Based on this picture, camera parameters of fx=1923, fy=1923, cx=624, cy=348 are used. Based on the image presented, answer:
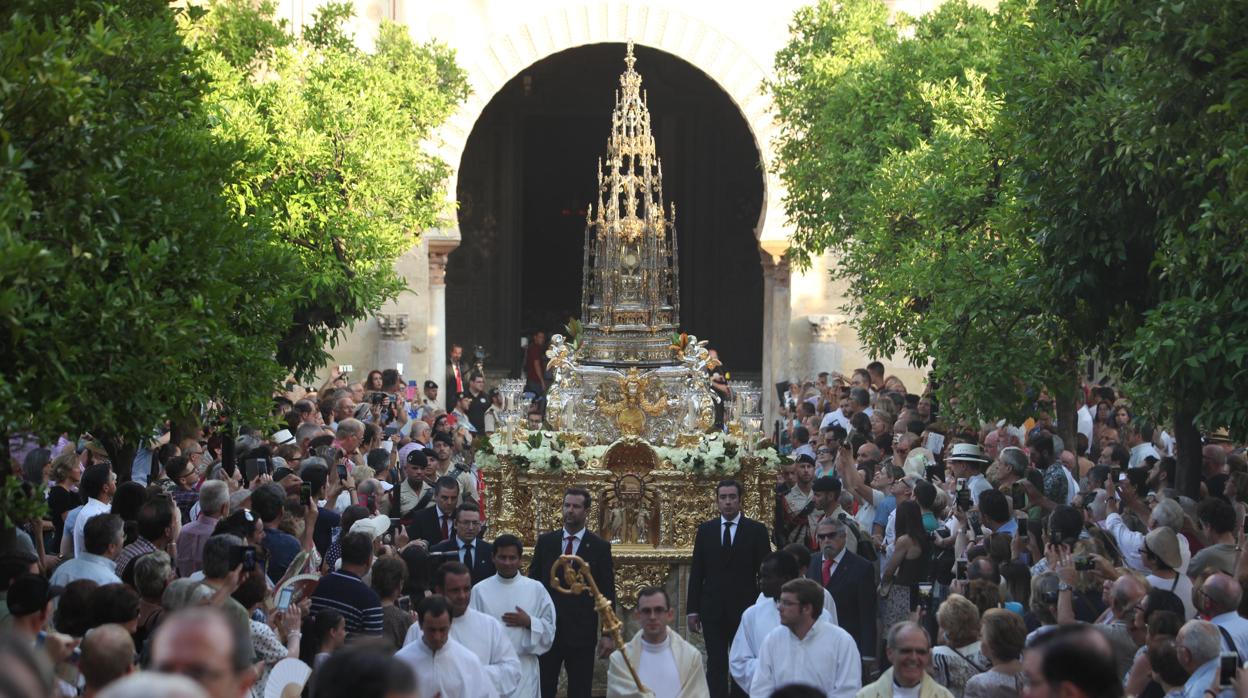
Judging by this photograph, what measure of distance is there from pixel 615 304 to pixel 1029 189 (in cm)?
510

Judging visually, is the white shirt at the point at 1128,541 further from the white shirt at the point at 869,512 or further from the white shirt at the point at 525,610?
the white shirt at the point at 525,610

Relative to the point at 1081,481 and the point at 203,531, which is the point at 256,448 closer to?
the point at 203,531

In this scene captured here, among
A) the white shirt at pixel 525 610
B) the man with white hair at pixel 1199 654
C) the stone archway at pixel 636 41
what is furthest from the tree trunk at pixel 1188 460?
the stone archway at pixel 636 41

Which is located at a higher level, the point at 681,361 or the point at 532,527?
the point at 681,361

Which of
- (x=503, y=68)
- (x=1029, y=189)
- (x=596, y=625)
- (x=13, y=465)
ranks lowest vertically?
(x=596, y=625)

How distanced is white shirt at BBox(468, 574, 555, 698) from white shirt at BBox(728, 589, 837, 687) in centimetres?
118

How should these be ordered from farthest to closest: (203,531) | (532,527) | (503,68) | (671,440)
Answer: (503,68) → (671,440) → (532,527) → (203,531)

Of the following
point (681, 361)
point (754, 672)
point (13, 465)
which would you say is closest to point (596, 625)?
point (754, 672)

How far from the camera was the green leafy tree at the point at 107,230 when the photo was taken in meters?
8.87

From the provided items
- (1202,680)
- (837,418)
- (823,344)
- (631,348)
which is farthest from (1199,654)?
(823,344)

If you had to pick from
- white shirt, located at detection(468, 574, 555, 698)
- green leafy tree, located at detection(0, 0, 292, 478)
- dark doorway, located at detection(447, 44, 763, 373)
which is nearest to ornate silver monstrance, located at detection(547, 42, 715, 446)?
white shirt, located at detection(468, 574, 555, 698)

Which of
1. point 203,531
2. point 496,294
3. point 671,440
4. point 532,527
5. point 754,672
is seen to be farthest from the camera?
point 496,294

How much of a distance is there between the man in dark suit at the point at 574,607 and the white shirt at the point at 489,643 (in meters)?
2.20

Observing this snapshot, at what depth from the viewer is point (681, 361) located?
56.7ft
